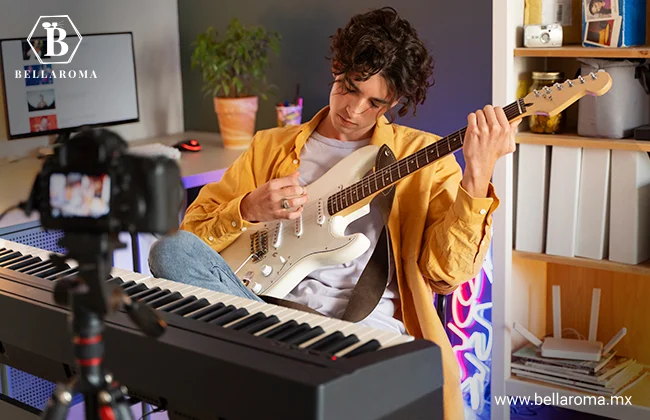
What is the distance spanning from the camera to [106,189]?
0.91 meters

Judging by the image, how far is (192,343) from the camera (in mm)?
1160

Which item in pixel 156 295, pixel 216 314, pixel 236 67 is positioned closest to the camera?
pixel 216 314

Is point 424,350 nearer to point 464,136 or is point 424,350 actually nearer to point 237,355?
point 237,355

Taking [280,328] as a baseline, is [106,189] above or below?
above

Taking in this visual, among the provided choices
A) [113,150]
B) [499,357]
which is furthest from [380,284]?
[113,150]

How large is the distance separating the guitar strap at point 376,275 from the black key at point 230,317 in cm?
65

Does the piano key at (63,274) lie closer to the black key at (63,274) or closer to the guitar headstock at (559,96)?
the black key at (63,274)

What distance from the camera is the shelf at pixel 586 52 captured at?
6.85 ft

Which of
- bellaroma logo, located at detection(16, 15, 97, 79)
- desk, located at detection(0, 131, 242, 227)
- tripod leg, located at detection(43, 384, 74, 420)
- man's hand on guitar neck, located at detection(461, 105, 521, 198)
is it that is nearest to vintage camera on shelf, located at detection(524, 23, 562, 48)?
man's hand on guitar neck, located at detection(461, 105, 521, 198)

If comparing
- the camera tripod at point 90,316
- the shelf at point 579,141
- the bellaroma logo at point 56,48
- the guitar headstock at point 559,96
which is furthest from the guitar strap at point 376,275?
the bellaroma logo at point 56,48

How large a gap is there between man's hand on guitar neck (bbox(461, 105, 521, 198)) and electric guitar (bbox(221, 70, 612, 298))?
2.8 inches

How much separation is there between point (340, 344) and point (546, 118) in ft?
4.50

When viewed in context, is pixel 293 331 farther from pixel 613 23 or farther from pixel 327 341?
pixel 613 23

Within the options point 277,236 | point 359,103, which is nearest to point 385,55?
point 359,103
